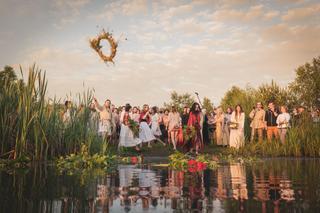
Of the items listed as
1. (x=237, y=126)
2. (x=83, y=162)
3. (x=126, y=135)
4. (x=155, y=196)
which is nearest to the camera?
(x=155, y=196)

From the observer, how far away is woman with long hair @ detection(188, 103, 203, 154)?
19.0m

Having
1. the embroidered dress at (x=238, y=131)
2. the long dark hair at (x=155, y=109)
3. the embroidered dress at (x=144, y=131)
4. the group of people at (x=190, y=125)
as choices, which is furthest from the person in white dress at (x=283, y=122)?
the long dark hair at (x=155, y=109)

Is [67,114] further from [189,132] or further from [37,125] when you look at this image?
[189,132]

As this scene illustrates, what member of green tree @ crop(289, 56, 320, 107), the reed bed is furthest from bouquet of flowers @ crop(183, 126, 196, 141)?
green tree @ crop(289, 56, 320, 107)

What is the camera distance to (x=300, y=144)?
16.2m

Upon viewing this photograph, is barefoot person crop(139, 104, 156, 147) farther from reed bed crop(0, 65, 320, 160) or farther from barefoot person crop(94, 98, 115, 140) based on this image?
reed bed crop(0, 65, 320, 160)

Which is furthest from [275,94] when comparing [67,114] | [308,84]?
[67,114]

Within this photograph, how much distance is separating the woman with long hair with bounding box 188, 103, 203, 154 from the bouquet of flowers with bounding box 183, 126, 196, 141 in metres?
0.10

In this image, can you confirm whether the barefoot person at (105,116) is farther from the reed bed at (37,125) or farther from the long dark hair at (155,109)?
the reed bed at (37,125)

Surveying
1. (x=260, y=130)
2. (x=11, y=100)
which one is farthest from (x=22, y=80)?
(x=260, y=130)

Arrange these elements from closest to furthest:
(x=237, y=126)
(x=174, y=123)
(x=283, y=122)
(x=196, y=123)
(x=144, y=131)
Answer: (x=196, y=123) < (x=283, y=122) < (x=237, y=126) < (x=144, y=131) < (x=174, y=123)

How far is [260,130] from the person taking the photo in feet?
71.0

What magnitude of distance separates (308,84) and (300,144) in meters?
31.6

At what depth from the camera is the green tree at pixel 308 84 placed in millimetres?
44825
